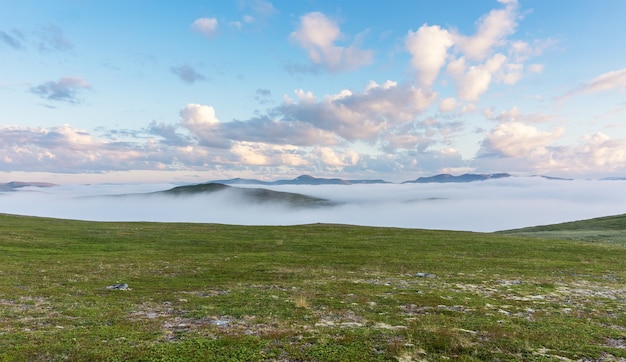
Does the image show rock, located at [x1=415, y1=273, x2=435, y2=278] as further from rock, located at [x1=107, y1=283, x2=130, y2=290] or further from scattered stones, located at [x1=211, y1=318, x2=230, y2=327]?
rock, located at [x1=107, y1=283, x2=130, y2=290]

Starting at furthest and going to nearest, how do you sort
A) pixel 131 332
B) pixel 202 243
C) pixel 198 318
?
pixel 202 243
pixel 198 318
pixel 131 332

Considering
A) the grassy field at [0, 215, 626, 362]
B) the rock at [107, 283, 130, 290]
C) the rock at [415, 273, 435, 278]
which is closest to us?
the grassy field at [0, 215, 626, 362]

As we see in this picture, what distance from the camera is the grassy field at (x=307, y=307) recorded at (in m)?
13.3

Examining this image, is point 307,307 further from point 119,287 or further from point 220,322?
point 119,287

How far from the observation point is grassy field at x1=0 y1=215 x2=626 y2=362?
13.3m

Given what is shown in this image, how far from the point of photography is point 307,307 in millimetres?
20562

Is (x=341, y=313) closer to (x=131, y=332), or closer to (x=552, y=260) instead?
(x=131, y=332)

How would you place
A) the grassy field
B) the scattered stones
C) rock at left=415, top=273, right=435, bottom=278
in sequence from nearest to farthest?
the grassy field → the scattered stones → rock at left=415, top=273, right=435, bottom=278

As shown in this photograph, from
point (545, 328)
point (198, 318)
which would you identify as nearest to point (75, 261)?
point (198, 318)

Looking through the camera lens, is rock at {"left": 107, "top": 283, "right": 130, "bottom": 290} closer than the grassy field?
No

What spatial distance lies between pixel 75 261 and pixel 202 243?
913 inches

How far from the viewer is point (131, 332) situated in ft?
48.8

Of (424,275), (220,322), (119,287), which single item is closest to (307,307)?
(220,322)

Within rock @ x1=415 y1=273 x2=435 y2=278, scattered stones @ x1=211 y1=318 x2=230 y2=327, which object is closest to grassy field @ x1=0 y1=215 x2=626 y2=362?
scattered stones @ x1=211 y1=318 x2=230 y2=327
